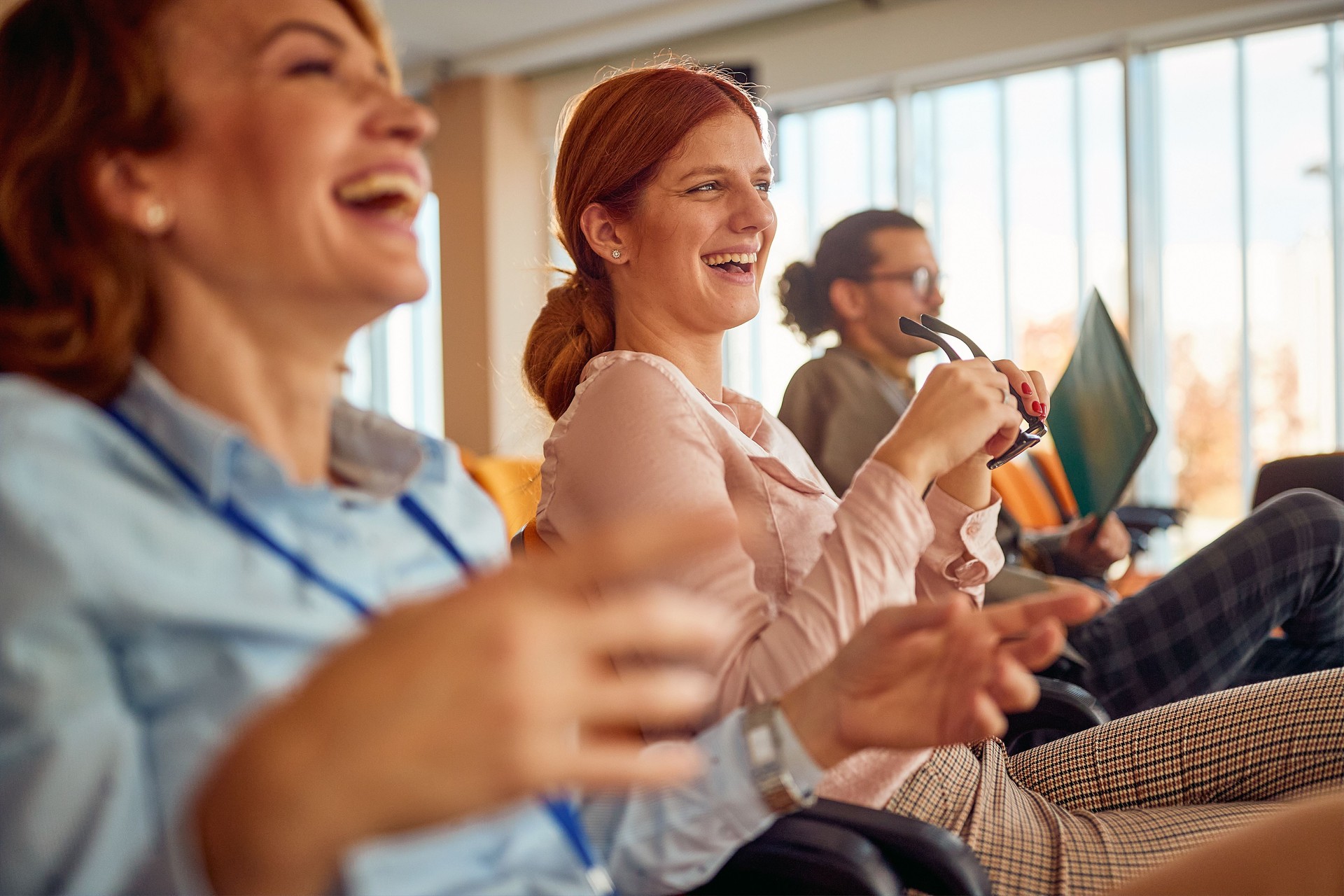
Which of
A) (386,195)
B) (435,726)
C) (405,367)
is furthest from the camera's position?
(405,367)

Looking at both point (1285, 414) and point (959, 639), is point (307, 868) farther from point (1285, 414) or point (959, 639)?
point (1285, 414)

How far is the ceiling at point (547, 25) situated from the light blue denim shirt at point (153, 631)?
592 cm

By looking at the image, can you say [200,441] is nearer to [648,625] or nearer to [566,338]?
[648,625]

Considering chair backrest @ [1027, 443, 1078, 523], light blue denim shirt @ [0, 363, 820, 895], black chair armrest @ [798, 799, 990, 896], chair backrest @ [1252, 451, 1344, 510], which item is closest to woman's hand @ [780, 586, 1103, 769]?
black chair armrest @ [798, 799, 990, 896]

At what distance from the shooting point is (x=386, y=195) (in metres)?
0.90

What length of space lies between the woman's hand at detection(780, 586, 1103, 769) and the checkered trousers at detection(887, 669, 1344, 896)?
445 millimetres

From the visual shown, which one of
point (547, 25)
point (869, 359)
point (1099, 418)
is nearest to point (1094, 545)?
point (1099, 418)

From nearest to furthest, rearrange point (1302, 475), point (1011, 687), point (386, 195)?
point (1011, 687) → point (386, 195) → point (1302, 475)

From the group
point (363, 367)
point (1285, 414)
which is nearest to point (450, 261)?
point (363, 367)

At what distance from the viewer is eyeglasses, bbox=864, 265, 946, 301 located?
3008 millimetres

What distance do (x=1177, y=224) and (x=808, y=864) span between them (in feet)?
18.1

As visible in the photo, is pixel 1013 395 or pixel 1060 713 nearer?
pixel 1013 395

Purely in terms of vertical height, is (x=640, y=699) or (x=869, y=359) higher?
(x=869, y=359)

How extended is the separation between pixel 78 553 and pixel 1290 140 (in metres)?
5.98
